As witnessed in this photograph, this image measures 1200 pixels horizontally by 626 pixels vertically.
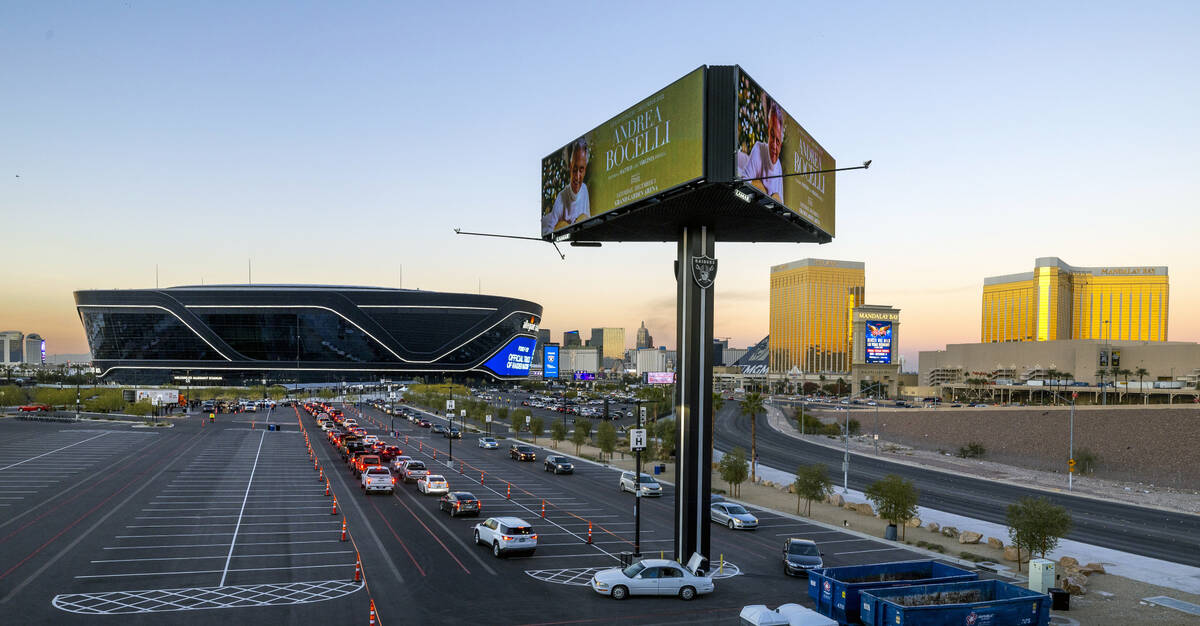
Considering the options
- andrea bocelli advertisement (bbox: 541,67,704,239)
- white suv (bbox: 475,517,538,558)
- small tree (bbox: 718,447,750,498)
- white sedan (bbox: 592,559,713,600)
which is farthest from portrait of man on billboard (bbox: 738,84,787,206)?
small tree (bbox: 718,447,750,498)

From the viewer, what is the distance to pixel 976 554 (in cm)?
3397

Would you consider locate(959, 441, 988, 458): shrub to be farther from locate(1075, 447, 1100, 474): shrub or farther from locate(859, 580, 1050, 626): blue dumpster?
locate(859, 580, 1050, 626): blue dumpster

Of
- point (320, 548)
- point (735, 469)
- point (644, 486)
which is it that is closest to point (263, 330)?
point (644, 486)

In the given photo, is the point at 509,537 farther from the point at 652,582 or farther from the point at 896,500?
the point at 896,500

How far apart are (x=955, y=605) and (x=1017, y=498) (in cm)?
4236

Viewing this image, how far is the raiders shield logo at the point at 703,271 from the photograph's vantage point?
2750 centimetres

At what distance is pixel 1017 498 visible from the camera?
54.1m

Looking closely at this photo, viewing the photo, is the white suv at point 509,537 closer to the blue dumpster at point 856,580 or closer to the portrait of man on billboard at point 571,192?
the blue dumpster at point 856,580

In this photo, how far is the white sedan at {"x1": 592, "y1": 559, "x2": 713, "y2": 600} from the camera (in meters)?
23.9

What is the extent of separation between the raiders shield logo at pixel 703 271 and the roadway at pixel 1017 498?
26.7 metres

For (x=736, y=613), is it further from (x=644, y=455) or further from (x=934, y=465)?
(x=934, y=465)

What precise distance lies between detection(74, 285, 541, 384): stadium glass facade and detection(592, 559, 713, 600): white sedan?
175537 millimetres

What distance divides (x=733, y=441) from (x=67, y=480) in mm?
71342

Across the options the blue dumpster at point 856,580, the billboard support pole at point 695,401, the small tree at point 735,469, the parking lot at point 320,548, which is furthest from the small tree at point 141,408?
the blue dumpster at point 856,580
